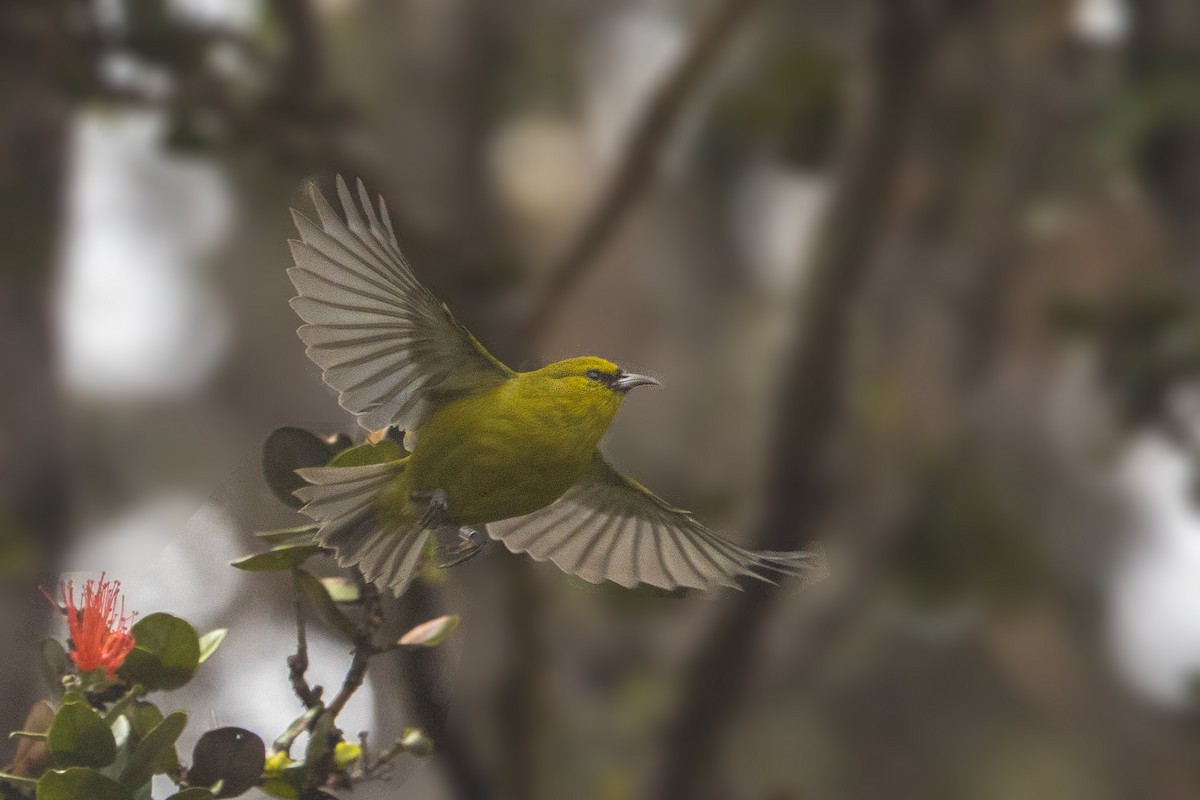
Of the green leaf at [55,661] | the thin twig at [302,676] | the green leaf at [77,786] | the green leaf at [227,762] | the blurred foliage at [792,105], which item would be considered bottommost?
the green leaf at [77,786]

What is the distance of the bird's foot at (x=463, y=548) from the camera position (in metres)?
0.18

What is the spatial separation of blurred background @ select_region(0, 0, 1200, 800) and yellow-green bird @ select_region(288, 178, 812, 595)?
0.73 meters

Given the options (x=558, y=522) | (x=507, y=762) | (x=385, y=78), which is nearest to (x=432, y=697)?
(x=558, y=522)

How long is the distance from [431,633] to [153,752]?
5cm

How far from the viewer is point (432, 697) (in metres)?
0.19

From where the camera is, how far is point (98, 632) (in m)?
0.19

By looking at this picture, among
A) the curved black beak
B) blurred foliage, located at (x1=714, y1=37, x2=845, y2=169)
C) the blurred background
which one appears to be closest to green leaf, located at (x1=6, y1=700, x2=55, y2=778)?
the curved black beak

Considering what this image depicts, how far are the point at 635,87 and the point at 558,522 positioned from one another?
0.97m

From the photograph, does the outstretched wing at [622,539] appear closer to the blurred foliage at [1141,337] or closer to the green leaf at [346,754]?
the green leaf at [346,754]

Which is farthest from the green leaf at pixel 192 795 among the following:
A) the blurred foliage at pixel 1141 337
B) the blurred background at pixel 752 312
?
the blurred foliage at pixel 1141 337

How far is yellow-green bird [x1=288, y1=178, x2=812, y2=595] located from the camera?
0.54ft

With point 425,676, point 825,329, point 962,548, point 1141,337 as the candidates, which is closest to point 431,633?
point 425,676

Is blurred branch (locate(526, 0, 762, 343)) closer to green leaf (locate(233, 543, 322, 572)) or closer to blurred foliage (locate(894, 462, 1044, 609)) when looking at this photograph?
blurred foliage (locate(894, 462, 1044, 609))

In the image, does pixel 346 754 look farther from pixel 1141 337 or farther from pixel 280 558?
pixel 1141 337
